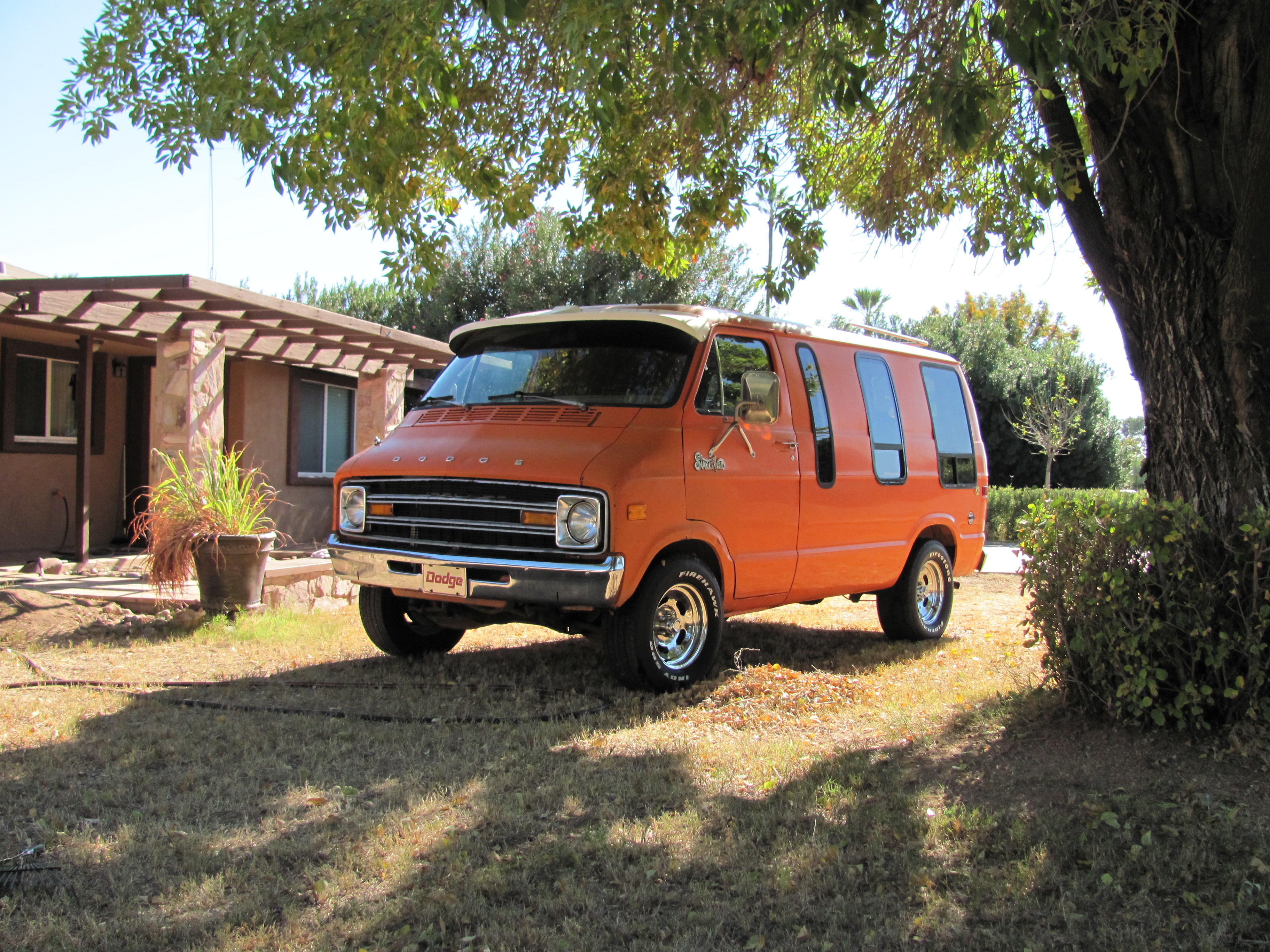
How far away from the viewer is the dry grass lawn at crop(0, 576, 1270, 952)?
317cm

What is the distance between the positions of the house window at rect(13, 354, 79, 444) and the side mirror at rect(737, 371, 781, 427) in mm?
8404

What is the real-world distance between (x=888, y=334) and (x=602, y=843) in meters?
6.19

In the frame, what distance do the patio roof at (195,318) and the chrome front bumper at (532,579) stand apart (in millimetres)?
4457

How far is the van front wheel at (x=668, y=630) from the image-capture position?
586 centimetres

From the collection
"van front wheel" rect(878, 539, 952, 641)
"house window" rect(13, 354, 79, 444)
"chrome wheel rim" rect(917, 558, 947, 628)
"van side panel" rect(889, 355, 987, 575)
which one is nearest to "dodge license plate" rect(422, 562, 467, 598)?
"van side panel" rect(889, 355, 987, 575)

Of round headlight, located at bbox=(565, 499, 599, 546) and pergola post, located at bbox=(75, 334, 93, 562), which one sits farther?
pergola post, located at bbox=(75, 334, 93, 562)

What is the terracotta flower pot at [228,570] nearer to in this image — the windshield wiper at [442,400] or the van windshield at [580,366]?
the windshield wiper at [442,400]

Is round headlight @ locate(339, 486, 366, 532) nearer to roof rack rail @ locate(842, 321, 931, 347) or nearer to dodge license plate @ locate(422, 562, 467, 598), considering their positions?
dodge license plate @ locate(422, 562, 467, 598)

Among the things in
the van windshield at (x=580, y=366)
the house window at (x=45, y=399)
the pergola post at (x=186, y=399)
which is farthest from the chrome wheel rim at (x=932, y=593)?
the house window at (x=45, y=399)

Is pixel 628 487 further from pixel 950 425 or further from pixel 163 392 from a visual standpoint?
pixel 163 392

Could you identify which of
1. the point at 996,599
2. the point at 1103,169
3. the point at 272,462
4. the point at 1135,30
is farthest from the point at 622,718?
the point at 272,462

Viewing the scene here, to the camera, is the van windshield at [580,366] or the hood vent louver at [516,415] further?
the van windshield at [580,366]

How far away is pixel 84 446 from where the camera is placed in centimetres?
1092

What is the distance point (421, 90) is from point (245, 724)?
3895mm
